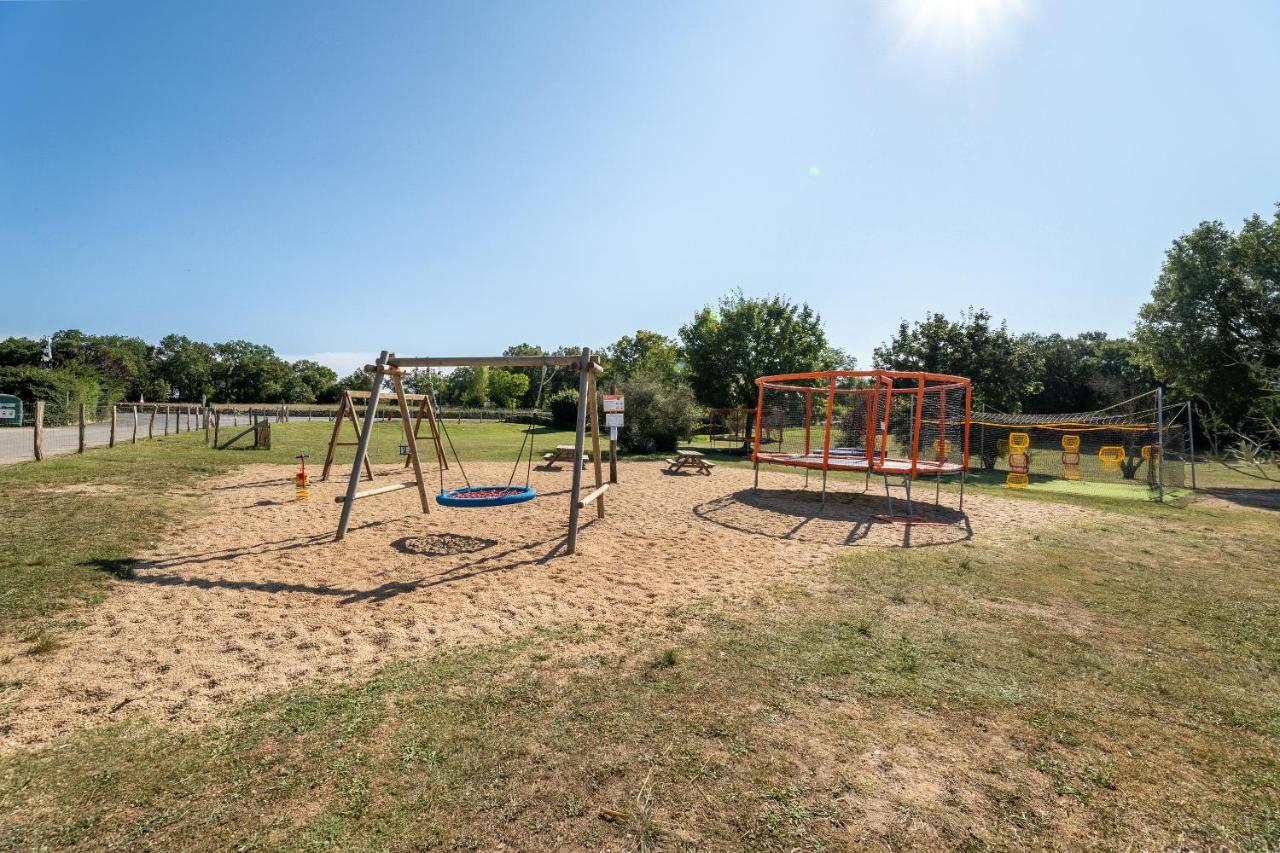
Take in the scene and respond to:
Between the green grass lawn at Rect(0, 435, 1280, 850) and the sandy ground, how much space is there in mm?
307

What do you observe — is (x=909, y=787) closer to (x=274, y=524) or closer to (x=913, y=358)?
(x=274, y=524)

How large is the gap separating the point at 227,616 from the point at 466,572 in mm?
2126

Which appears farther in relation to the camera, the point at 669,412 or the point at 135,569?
the point at 669,412

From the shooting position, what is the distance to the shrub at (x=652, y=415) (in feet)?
71.2

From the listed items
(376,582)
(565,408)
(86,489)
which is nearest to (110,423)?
(565,408)

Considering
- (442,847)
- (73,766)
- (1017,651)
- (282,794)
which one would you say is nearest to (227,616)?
(73,766)

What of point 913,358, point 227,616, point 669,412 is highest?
point 913,358

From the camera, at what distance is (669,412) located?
21.9 metres

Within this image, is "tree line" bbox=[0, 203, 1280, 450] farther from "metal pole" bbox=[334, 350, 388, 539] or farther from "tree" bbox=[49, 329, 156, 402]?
"tree" bbox=[49, 329, 156, 402]

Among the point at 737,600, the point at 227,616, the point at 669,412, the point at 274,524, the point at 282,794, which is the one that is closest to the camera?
the point at 282,794

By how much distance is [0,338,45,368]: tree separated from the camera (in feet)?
198

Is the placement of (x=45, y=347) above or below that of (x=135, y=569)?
above

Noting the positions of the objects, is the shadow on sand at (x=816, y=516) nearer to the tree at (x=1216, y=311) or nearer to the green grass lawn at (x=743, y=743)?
the green grass lawn at (x=743, y=743)

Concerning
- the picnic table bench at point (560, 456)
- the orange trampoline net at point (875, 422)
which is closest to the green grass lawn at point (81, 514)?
the picnic table bench at point (560, 456)
